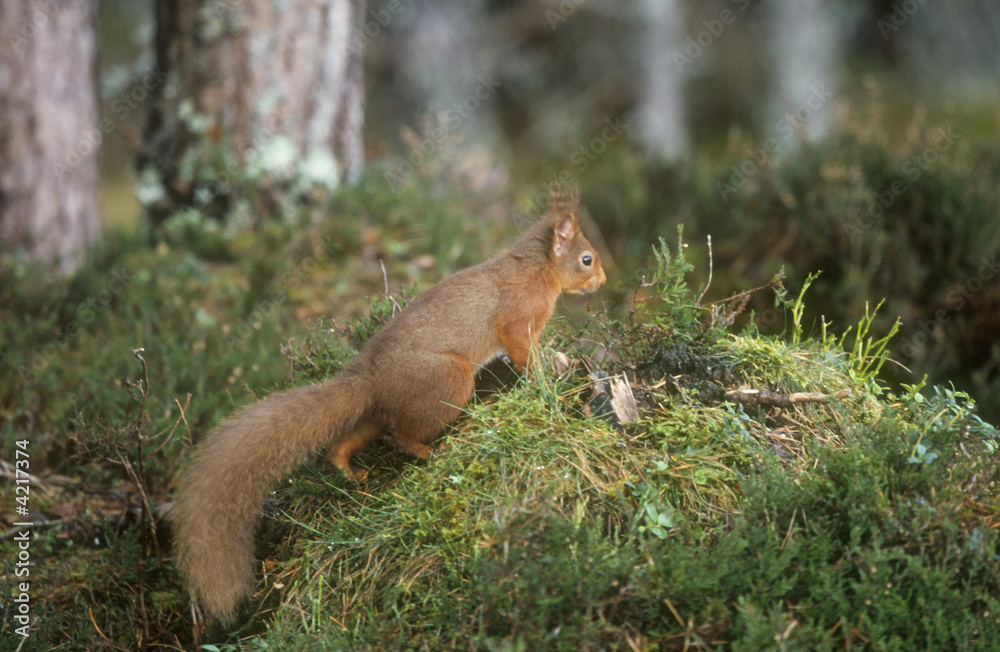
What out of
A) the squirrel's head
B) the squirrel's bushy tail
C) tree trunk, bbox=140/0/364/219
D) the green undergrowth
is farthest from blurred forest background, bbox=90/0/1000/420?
the squirrel's bushy tail

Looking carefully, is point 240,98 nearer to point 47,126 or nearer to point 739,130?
point 47,126

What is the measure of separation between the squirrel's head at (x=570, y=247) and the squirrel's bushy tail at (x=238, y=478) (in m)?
1.07

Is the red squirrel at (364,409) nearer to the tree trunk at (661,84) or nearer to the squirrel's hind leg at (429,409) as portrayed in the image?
the squirrel's hind leg at (429,409)

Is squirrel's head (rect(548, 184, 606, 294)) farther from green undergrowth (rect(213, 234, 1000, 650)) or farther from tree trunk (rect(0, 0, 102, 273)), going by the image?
tree trunk (rect(0, 0, 102, 273))

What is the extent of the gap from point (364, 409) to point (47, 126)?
3822 millimetres

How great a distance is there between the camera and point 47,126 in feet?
17.1

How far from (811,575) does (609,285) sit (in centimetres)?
375

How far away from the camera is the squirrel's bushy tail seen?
7.92 feet

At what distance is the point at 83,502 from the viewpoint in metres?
3.60

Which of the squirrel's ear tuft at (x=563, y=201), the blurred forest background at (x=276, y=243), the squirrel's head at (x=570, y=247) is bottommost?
the blurred forest background at (x=276, y=243)

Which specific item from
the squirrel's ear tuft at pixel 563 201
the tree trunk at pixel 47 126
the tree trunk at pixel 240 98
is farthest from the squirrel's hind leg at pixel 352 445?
the tree trunk at pixel 240 98

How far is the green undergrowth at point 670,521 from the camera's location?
2049 millimetres

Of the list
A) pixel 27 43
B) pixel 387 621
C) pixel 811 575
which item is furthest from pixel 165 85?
pixel 811 575

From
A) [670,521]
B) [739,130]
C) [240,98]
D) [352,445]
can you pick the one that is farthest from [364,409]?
[739,130]
